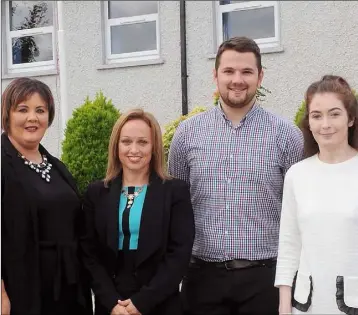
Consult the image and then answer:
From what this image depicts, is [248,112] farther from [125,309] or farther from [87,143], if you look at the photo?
[87,143]

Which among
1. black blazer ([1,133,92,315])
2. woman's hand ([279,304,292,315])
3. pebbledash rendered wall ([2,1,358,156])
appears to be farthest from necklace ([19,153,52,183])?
pebbledash rendered wall ([2,1,358,156])

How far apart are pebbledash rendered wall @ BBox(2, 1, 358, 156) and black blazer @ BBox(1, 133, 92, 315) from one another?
20.5 feet

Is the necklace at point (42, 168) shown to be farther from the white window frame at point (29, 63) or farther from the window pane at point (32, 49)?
the window pane at point (32, 49)

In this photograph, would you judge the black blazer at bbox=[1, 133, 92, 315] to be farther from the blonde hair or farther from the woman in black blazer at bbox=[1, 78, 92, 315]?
the blonde hair

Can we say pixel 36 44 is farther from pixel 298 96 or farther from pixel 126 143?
pixel 126 143

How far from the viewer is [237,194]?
11.9 ft

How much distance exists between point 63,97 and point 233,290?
4.95m

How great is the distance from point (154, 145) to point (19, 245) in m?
0.85

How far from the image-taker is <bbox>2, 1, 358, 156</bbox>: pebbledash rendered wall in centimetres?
879

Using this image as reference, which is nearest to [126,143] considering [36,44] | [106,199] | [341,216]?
[106,199]

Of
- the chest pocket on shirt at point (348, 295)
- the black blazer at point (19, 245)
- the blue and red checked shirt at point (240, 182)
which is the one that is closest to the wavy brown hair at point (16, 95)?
the black blazer at point (19, 245)

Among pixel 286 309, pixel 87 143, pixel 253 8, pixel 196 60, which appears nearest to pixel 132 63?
pixel 196 60

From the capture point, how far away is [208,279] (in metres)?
3.63

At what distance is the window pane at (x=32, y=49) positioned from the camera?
10.8 metres
